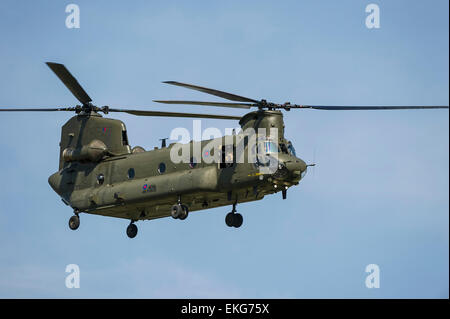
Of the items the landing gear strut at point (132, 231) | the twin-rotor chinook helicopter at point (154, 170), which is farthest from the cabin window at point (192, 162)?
the landing gear strut at point (132, 231)

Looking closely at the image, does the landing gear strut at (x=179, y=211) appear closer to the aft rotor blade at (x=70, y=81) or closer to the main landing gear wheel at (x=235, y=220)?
the main landing gear wheel at (x=235, y=220)

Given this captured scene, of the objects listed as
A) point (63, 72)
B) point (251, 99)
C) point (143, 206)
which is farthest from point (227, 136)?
point (63, 72)

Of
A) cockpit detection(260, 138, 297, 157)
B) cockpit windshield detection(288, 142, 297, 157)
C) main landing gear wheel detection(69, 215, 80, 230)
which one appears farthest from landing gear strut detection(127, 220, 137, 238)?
cockpit windshield detection(288, 142, 297, 157)

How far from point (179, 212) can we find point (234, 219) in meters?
3.24

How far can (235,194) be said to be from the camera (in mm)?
55219

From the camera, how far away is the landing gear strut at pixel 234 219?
185 ft

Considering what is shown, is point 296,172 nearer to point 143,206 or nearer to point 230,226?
point 230,226

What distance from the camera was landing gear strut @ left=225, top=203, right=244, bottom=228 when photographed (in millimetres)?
56250

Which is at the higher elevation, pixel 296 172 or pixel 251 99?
pixel 251 99

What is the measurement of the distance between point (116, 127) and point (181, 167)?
654cm

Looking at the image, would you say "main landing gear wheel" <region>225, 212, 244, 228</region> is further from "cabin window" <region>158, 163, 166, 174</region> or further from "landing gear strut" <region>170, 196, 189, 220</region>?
"cabin window" <region>158, 163, 166, 174</region>

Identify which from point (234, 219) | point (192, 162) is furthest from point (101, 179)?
point (234, 219)

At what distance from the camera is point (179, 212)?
54.7m
